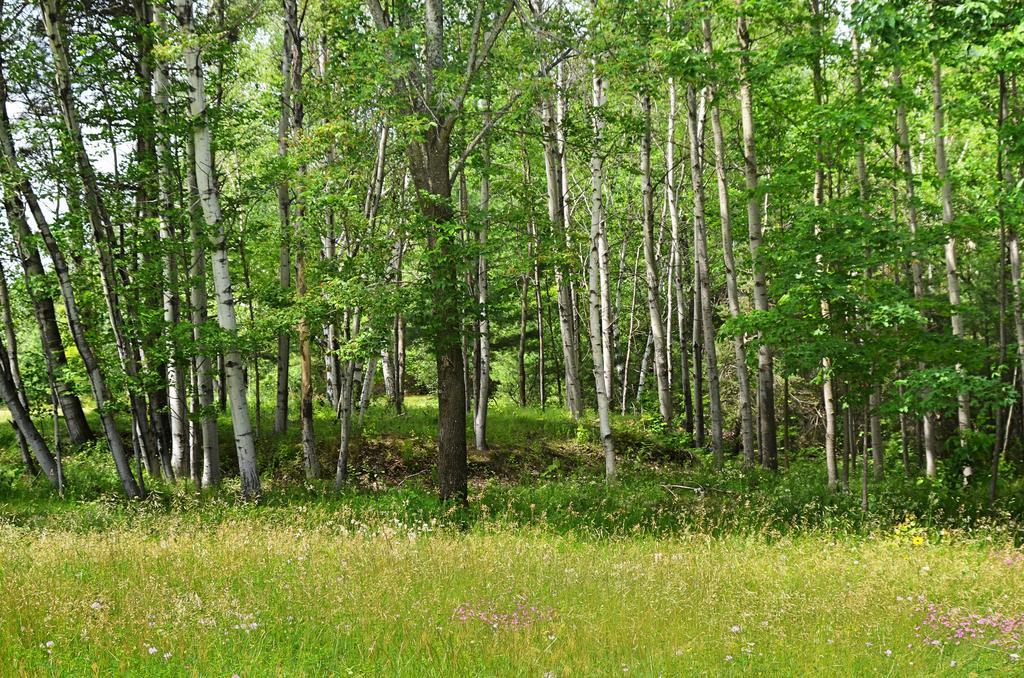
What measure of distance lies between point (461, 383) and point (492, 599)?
5.49 meters

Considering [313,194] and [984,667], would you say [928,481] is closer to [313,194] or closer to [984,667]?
[984,667]

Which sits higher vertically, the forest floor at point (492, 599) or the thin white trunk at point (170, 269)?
the thin white trunk at point (170, 269)

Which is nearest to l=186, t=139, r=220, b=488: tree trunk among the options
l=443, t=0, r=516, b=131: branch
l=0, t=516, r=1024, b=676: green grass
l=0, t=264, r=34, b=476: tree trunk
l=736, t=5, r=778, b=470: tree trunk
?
l=0, t=264, r=34, b=476: tree trunk

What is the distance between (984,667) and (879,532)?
4.81 metres

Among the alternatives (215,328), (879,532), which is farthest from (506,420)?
(879,532)

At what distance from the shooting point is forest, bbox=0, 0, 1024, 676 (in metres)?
5.05

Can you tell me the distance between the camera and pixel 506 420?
62.6 ft

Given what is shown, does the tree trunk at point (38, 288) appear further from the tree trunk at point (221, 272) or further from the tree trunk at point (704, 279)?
the tree trunk at point (704, 279)

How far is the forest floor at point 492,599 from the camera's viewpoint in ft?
14.9

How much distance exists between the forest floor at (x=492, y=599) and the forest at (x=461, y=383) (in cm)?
4

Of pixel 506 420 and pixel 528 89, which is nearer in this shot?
pixel 528 89

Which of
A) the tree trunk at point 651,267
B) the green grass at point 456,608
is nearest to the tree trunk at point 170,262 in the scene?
the green grass at point 456,608

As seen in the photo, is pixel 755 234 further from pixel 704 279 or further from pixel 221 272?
pixel 221 272

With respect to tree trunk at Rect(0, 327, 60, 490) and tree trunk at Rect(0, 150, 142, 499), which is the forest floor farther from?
tree trunk at Rect(0, 327, 60, 490)
